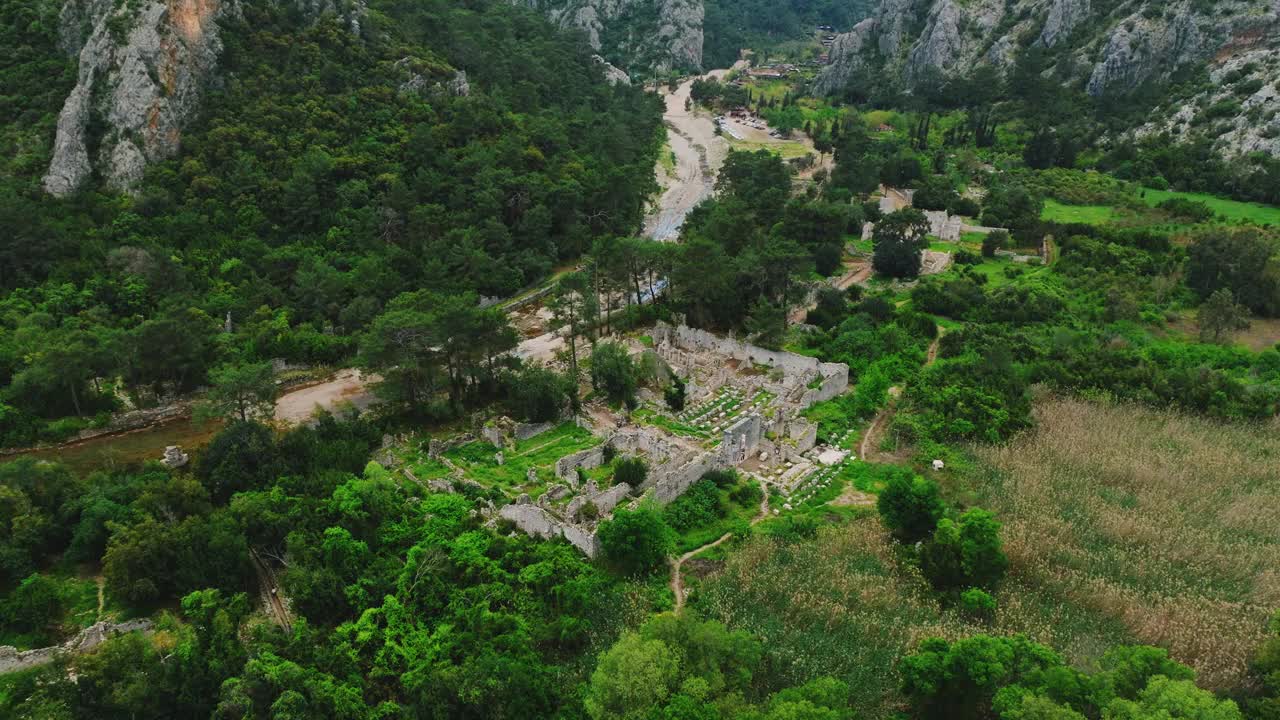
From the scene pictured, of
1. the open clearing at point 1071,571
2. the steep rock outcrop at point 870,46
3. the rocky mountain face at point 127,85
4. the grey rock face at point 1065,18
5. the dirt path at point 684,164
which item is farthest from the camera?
the steep rock outcrop at point 870,46

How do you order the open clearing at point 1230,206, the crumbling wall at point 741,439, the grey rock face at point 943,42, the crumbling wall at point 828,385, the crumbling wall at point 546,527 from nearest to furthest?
1. the crumbling wall at point 546,527
2. the crumbling wall at point 741,439
3. the crumbling wall at point 828,385
4. the open clearing at point 1230,206
5. the grey rock face at point 943,42

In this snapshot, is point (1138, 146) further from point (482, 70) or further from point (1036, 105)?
point (482, 70)

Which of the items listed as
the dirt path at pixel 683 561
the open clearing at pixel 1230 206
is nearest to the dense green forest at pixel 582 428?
the dirt path at pixel 683 561

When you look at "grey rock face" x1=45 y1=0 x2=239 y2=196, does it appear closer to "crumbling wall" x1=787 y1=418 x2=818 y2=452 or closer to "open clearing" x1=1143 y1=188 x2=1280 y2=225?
"crumbling wall" x1=787 y1=418 x2=818 y2=452

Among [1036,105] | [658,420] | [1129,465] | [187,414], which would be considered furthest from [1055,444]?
[1036,105]

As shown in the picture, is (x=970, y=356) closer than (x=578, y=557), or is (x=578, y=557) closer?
(x=578, y=557)

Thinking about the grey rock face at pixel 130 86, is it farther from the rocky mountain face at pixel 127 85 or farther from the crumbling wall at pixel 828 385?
the crumbling wall at pixel 828 385
